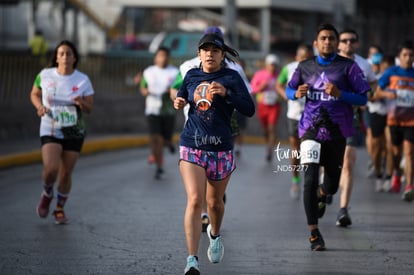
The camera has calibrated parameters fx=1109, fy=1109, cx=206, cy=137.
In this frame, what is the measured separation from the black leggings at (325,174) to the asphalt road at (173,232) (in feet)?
1.23

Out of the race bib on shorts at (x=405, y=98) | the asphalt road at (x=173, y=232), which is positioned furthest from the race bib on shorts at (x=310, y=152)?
the race bib on shorts at (x=405, y=98)

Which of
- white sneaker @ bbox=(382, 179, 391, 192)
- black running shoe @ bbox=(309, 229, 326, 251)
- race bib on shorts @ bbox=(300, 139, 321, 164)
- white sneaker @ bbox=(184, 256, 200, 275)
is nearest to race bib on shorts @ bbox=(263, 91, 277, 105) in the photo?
white sneaker @ bbox=(382, 179, 391, 192)

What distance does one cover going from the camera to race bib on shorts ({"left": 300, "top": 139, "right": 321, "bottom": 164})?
981 cm

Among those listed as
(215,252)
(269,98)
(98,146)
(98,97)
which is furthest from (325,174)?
(98,97)

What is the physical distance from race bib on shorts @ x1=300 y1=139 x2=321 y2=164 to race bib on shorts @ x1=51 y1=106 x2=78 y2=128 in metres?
2.49

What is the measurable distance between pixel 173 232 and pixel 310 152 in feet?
5.41

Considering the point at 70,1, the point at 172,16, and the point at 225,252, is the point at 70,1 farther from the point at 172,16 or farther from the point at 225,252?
the point at 225,252

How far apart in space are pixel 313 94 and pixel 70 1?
88.4ft

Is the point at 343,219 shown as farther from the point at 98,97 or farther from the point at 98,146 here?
the point at 98,97

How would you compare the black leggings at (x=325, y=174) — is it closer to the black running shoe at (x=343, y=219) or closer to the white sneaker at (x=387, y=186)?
the black running shoe at (x=343, y=219)

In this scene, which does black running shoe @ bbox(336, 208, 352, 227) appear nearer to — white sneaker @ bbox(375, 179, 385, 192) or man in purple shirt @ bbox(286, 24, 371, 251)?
man in purple shirt @ bbox(286, 24, 371, 251)

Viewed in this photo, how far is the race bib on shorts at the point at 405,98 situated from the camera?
532 inches

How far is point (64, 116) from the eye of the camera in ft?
36.3

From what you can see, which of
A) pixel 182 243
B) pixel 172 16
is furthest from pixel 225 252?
pixel 172 16
